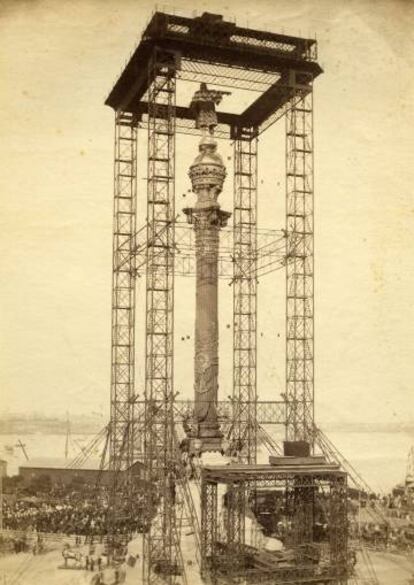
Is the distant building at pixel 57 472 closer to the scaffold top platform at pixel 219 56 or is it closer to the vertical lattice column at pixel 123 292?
the vertical lattice column at pixel 123 292

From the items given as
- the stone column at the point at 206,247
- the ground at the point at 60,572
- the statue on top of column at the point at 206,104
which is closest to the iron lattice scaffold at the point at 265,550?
the ground at the point at 60,572

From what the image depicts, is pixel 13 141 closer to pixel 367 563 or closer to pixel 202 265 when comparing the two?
pixel 202 265

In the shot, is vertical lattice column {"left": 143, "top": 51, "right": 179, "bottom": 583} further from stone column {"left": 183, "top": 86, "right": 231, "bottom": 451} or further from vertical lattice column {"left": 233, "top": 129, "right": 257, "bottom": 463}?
vertical lattice column {"left": 233, "top": 129, "right": 257, "bottom": 463}

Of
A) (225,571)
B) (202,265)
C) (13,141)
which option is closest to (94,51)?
(13,141)

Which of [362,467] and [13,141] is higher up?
[13,141]

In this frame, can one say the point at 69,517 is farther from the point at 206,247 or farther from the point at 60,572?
the point at 206,247

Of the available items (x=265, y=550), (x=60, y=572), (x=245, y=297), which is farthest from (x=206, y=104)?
(x=60, y=572)
